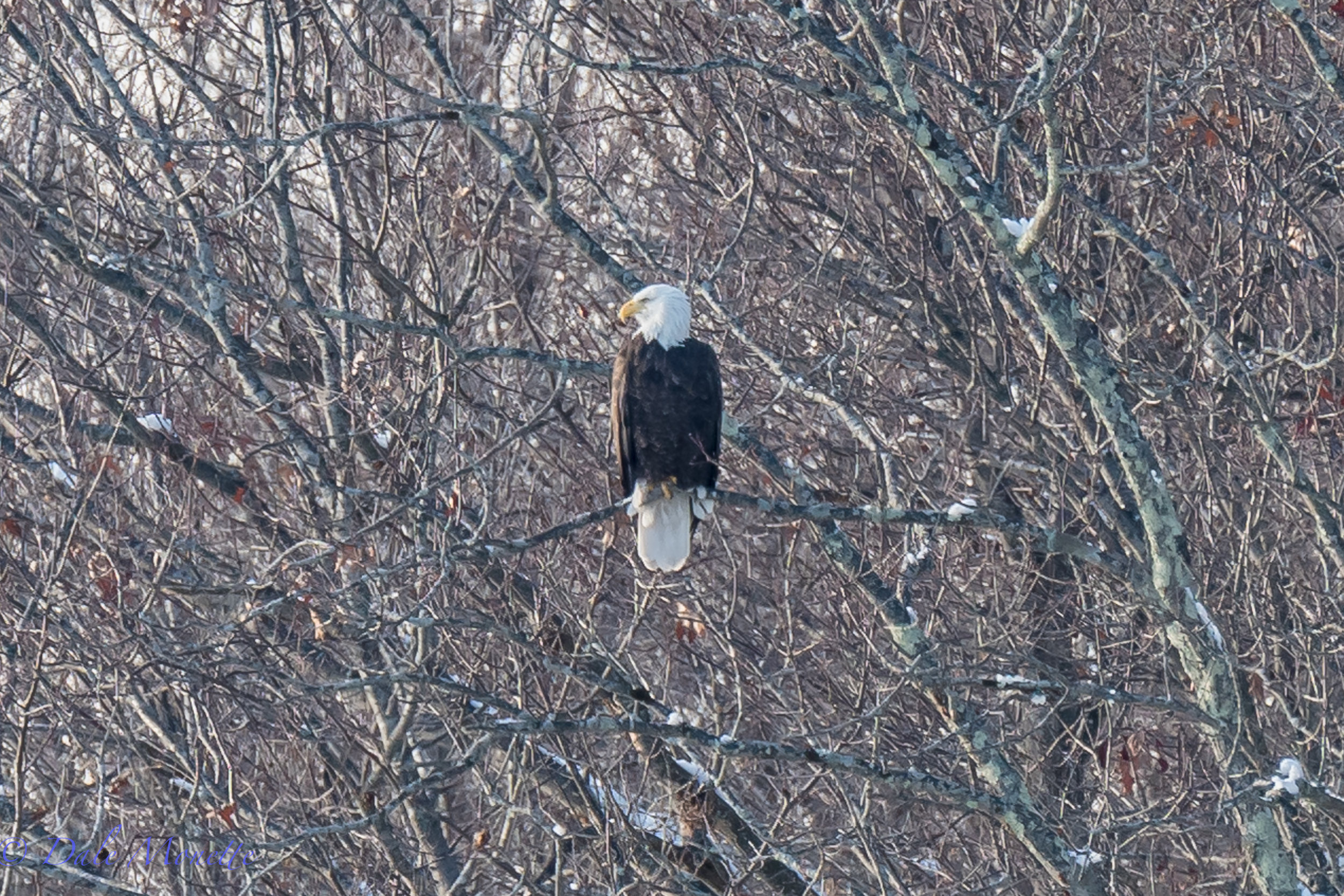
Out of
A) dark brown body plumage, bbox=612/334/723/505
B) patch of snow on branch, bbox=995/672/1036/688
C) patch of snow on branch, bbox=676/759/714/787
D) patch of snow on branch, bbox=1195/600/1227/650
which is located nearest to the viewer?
patch of snow on branch, bbox=995/672/1036/688

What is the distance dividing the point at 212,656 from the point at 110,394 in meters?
0.87

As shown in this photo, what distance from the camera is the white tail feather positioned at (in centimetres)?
567

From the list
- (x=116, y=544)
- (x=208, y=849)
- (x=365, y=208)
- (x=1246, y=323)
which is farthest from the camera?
(x=365, y=208)

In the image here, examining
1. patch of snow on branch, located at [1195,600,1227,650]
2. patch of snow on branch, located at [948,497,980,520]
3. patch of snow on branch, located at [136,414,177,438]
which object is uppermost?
patch of snow on branch, located at [136,414,177,438]

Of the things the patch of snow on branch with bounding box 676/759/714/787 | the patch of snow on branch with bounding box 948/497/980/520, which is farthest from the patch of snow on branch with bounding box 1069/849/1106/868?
the patch of snow on branch with bounding box 676/759/714/787

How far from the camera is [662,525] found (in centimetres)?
579

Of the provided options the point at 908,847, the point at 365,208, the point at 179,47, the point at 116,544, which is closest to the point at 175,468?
the point at 116,544

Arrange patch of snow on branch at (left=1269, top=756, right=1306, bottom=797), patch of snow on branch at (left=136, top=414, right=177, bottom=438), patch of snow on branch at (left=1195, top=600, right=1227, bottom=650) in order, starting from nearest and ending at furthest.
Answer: patch of snow on branch at (left=1269, top=756, right=1306, bottom=797), patch of snow on branch at (left=1195, top=600, right=1227, bottom=650), patch of snow on branch at (left=136, top=414, right=177, bottom=438)

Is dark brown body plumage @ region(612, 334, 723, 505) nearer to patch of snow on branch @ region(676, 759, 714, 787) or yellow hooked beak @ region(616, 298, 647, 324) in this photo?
yellow hooked beak @ region(616, 298, 647, 324)

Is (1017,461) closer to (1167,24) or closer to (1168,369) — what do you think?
(1168,369)

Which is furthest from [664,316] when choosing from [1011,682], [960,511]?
[1011,682]

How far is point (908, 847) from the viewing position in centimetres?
618

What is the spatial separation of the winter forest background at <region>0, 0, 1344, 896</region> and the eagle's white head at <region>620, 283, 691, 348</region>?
0.47 ft

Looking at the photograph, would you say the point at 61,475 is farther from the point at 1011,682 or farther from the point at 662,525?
the point at 1011,682
